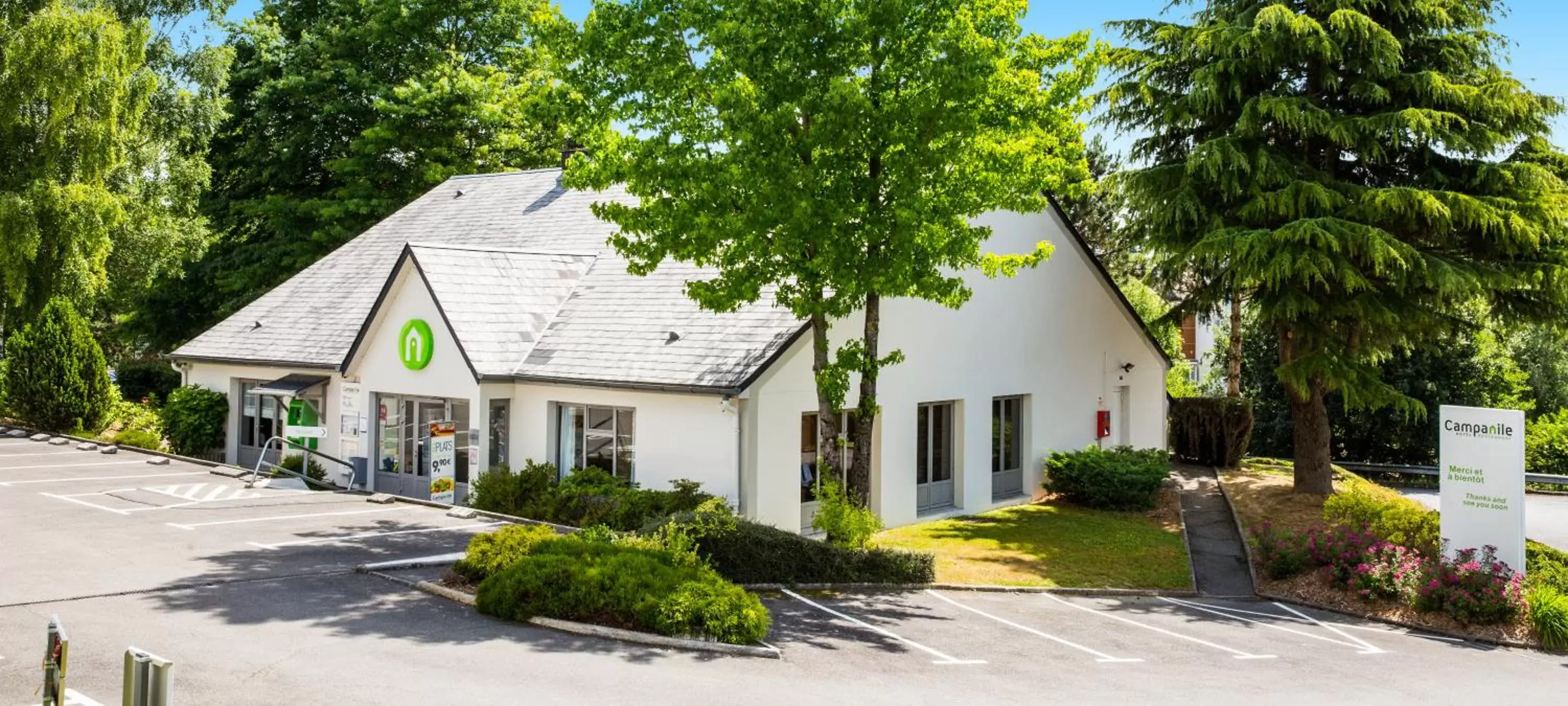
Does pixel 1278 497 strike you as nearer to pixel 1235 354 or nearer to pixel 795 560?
pixel 1235 354

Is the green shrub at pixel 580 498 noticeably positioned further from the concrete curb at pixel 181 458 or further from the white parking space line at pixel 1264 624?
the white parking space line at pixel 1264 624

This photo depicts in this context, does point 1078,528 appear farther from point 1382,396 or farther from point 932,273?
point 932,273

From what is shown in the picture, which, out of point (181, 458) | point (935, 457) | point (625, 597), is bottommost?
point (625, 597)

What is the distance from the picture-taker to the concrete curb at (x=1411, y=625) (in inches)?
613

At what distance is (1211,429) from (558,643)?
79.6 ft

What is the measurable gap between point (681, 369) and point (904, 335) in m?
4.83

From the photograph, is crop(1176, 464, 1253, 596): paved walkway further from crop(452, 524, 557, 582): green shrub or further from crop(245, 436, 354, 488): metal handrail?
crop(245, 436, 354, 488): metal handrail

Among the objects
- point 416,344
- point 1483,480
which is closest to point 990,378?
point 1483,480

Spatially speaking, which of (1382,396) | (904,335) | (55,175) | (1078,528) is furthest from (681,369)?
(55,175)

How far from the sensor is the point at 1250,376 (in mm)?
37531

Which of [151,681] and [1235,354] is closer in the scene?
[151,681]

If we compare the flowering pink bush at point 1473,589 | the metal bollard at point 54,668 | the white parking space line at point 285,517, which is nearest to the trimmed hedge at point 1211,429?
the flowering pink bush at point 1473,589

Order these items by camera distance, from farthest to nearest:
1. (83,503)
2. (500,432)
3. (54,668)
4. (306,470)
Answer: (306,470), (500,432), (83,503), (54,668)

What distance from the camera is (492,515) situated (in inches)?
Answer: 799
